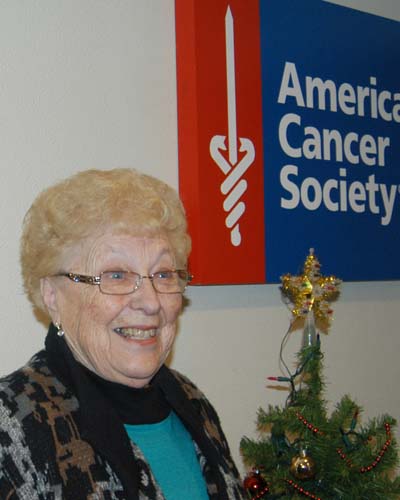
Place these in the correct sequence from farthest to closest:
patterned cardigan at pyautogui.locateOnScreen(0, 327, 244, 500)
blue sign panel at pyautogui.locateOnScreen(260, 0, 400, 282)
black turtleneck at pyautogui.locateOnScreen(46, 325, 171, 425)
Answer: blue sign panel at pyautogui.locateOnScreen(260, 0, 400, 282) < black turtleneck at pyautogui.locateOnScreen(46, 325, 171, 425) < patterned cardigan at pyautogui.locateOnScreen(0, 327, 244, 500)

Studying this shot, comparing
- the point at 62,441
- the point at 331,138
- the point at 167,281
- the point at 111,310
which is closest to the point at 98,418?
the point at 62,441

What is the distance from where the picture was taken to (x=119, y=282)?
129 cm

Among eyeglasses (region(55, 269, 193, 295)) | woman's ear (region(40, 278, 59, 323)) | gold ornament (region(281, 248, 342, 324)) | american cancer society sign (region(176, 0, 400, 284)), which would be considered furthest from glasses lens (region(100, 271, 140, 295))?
gold ornament (region(281, 248, 342, 324))

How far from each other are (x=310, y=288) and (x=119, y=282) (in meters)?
0.78

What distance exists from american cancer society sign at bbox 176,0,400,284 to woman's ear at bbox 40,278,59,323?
58cm

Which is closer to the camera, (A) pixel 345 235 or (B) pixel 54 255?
(B) pixel 54 255

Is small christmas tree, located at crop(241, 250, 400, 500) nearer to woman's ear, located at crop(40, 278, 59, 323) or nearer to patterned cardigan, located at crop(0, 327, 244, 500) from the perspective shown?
patterned cardigan, located at crop(0, 327, 244, 500)

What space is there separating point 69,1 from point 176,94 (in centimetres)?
38

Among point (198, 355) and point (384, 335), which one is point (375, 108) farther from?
point (198, 355)

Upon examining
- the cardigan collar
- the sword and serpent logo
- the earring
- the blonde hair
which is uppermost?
the sword and serpent logo

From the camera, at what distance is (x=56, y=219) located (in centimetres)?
128

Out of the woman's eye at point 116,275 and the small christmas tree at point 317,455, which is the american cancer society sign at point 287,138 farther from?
the woman's eye at point 116,275

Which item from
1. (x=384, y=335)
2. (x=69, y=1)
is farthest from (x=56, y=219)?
(x=384, y=335)

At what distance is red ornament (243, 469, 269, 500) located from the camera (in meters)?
1.62
